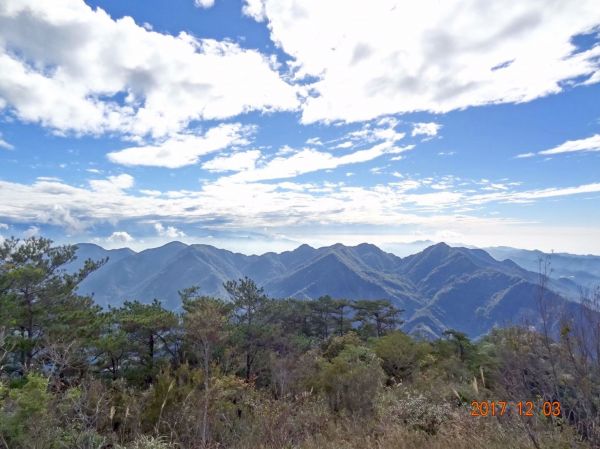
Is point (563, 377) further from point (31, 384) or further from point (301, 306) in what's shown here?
point (301, 306)

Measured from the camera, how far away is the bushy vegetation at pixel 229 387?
466 cm

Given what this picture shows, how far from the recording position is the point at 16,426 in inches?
257

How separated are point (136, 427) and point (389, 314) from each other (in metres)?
44.2

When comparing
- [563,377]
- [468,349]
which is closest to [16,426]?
[563,377]

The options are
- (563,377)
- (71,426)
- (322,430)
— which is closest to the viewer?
(563,377)
